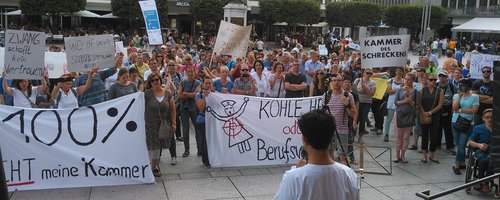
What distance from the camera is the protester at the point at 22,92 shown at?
23.9 ft

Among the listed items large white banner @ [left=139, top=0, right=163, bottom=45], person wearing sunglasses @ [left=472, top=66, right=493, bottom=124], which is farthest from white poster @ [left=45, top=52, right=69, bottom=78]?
person wearing sunglasses @ [left=472, top=66, right=493, bottom=124]

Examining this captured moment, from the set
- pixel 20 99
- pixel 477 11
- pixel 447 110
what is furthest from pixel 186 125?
pixel 477 11

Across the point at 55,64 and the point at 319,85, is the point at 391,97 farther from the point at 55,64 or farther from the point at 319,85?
the point at 55,64

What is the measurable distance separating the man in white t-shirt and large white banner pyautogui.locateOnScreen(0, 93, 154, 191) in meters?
4.12

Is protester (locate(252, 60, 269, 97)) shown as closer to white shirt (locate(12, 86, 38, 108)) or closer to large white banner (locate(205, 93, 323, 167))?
large white banner (locate(205, 93, 323, 167))

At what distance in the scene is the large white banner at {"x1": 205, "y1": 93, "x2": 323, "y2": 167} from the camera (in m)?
7.41

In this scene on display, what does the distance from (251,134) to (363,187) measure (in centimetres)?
186

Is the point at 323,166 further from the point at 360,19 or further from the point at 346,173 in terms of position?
the point at 360,19

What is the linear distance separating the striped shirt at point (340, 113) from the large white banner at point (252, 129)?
0.53 meters

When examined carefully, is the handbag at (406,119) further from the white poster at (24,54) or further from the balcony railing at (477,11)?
the balcony railing at (477,11)

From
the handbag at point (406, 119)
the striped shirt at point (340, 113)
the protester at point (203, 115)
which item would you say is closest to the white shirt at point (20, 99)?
the protester at point (203, 115)

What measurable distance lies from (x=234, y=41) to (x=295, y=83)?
87.3 inches

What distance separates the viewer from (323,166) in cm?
284

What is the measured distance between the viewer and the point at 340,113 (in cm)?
735
